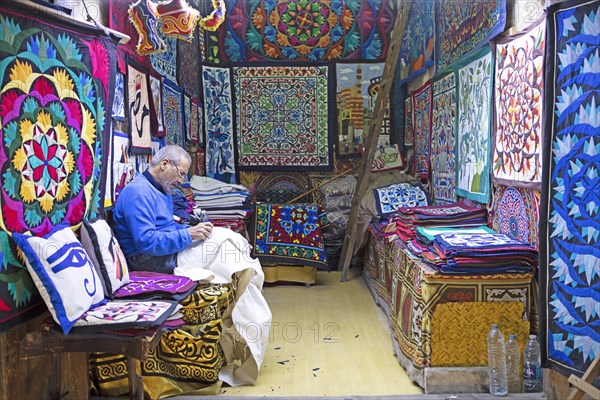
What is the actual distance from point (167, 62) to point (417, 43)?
103 inches

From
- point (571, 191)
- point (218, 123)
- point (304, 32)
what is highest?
Result: point (304, 32)

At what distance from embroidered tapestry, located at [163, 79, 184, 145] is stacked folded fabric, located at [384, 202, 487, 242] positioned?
2064mm

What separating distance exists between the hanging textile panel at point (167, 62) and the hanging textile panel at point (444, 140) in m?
2.38

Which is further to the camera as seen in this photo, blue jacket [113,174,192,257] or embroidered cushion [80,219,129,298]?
blue jacket [113,174,192,257]

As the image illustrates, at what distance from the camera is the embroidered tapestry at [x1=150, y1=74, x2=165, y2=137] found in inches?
177

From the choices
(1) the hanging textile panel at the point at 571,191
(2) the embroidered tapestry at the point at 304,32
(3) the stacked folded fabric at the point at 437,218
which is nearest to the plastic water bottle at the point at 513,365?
(1) the hanging textile panel at the point at 571,191

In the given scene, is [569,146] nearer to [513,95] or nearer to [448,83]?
[513,95]

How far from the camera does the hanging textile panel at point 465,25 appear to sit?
3834 millimetres

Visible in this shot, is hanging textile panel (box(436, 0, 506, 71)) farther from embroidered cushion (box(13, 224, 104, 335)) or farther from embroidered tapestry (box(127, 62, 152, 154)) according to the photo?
embroidered cushion (box(13, 224, 104, 335))

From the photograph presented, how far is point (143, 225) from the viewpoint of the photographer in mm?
3449

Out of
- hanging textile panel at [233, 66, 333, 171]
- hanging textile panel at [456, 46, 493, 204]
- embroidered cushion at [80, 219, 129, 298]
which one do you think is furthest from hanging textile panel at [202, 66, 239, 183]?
embroidered cushion at [80, 219, 129, 298]

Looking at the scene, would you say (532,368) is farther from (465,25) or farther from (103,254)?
(465,25)

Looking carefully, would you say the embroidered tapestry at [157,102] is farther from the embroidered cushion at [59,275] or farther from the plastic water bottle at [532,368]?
the plastic water bottle at [532,368]

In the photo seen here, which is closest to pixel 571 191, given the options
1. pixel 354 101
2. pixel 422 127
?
pixel 422 127
